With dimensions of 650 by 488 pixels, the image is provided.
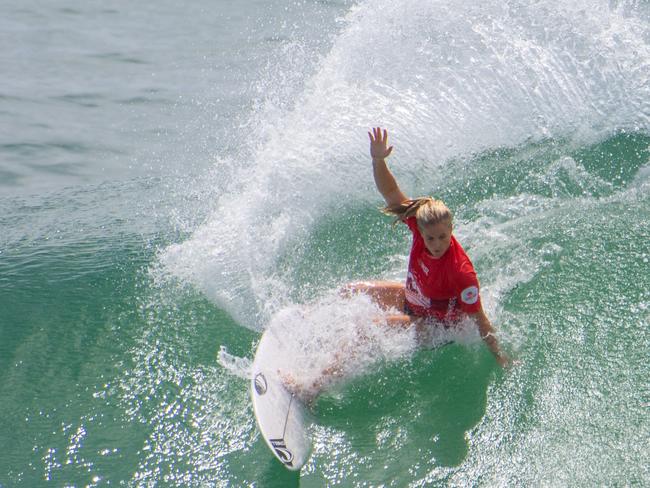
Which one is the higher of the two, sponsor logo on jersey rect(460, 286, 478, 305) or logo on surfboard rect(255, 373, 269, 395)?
sponsor logo on jersey rect(460, 286, 478, 305)

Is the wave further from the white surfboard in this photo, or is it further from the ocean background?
the white surfboard

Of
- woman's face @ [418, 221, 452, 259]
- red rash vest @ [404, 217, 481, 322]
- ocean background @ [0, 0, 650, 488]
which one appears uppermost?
woman's face @ [418, 221, 452, 259]

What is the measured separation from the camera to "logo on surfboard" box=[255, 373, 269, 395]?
407 centimetres

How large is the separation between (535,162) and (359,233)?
180 centimetres

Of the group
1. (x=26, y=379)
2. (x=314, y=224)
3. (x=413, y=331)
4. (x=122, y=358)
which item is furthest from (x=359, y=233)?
(x=26, y=379)

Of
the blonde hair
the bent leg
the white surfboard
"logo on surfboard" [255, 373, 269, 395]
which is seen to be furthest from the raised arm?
"logo on surfboard" [255, 373, 269, 395]

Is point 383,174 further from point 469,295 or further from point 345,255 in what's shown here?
point 345,255

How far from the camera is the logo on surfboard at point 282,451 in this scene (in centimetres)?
381

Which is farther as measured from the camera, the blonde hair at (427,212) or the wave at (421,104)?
the wave at (421,104)

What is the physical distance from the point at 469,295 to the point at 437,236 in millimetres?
395

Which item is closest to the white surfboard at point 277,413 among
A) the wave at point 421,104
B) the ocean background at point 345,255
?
the ocean background at point 345,255

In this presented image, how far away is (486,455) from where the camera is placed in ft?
12.8

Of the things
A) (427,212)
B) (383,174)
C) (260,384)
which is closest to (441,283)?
(427,212)

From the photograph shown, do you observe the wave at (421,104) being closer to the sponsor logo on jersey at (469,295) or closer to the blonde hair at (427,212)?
the blonde hair at (427,212)
